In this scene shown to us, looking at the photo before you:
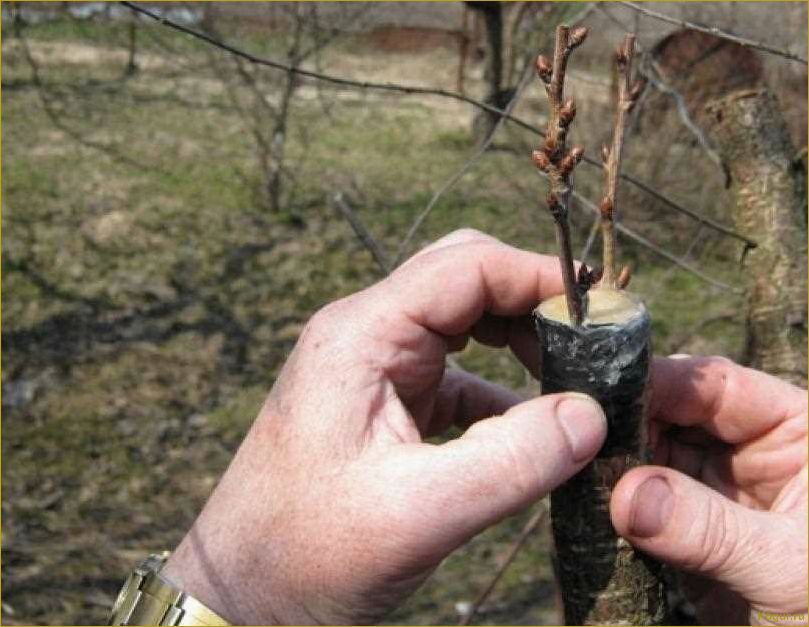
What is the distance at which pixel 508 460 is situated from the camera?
129cm

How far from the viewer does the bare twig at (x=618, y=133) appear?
3.76 feet

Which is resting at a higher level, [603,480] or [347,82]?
[347,82]

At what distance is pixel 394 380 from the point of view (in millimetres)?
1596

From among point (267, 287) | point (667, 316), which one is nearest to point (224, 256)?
point (267, 287)

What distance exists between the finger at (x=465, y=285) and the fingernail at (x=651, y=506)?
0.42 m

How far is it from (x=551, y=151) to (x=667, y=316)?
4.54 meters

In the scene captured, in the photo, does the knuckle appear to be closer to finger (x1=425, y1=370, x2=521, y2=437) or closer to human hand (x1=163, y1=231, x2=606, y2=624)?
human hand (x1=163, y1=231, x2=606, y2=624)

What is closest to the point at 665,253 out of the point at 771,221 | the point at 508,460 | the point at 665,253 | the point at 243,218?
the point at 665,253

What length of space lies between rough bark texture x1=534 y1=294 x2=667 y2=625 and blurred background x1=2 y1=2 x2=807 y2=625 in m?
1.07

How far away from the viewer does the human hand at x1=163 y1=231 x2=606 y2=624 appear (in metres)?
1.30

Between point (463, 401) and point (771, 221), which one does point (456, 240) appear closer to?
point (463, 401)

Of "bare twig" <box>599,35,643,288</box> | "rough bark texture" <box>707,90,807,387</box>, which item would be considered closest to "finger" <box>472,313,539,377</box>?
"bare twig" <box>599,35,643,288</box>

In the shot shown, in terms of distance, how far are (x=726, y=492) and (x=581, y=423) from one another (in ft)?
2.06

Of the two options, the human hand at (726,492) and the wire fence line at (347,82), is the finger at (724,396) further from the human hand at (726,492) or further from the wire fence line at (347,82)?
the wire fence line at (347,82)
